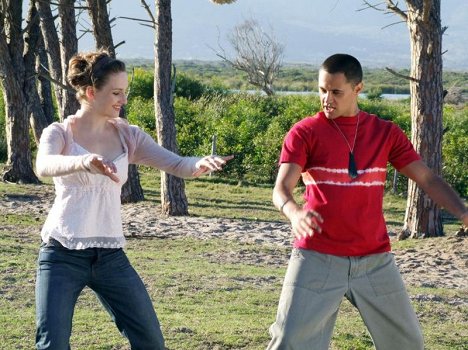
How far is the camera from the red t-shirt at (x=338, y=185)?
4395mm

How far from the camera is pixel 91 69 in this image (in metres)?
4.57

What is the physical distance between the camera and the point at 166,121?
53.6 ft

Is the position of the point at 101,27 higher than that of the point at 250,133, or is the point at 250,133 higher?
the point at 101,27

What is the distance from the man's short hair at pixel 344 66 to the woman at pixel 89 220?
2.04ft

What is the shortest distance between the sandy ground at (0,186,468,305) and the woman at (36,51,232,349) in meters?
4.66

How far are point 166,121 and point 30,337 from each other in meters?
9.98

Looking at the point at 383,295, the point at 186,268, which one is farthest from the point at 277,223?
the point at 383,295

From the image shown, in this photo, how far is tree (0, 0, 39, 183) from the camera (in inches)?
749

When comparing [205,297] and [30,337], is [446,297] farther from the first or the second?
[30,337]

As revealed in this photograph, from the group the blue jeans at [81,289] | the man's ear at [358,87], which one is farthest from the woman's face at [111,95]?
the man's ear at [358,87]

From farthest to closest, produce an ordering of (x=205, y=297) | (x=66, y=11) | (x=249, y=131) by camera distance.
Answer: (x=249, y=131) → (x=66, y=11) → (x=205, y=297)

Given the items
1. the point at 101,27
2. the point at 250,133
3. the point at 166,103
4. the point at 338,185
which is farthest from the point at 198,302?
the point at 250,133

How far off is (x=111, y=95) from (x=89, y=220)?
579 millimetres

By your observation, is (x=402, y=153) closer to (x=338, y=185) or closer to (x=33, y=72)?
(x=338, y=185)
